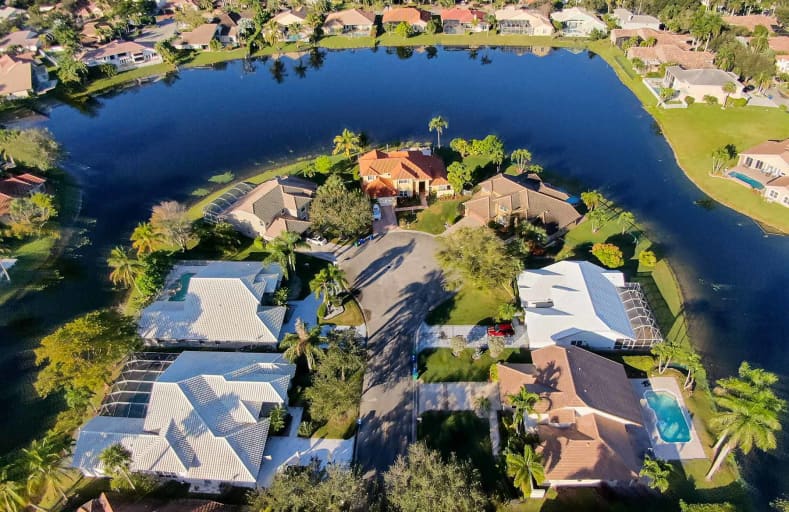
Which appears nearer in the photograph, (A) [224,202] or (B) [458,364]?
(B) [458,364]

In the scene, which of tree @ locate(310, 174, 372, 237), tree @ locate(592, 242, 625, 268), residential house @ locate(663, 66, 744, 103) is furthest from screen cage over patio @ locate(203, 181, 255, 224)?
residential house @ locate(663, 66, 744, 103)

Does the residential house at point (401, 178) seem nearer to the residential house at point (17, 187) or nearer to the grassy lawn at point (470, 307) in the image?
the grassy lawn at point (470, 307)

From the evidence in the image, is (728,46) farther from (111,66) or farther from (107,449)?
(111,66)

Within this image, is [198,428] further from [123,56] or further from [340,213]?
[123,56]

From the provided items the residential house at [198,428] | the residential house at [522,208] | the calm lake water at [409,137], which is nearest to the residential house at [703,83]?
the calm lake water at [409,137]

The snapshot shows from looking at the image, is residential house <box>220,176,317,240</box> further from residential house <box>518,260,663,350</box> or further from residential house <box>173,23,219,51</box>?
residential house <box>173,23,219,51</box>

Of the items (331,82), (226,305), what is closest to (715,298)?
(226,305)

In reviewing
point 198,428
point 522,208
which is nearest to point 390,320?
point 198,428
